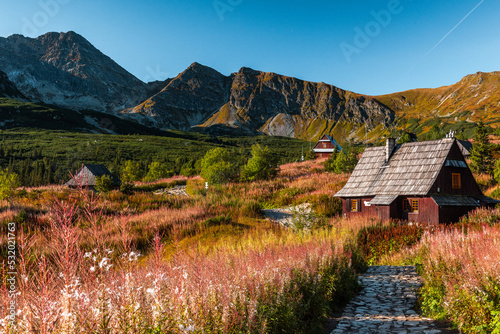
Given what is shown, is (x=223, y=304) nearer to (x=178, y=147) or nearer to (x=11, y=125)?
(x=178, y=147)

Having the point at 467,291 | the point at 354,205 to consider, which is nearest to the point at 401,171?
the point at 354,205

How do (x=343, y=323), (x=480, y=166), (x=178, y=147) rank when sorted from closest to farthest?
1. (x=343, y=323)
2. (x=480, y=166)
3. (x=178, y=147)

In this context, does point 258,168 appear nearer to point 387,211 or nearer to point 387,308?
point 387,211

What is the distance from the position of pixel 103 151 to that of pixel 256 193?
114 metres

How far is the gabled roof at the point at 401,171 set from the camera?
949 inches

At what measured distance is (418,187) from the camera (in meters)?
23.8

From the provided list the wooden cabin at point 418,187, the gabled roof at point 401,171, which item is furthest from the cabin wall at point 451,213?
the gabled roof at point 401,171

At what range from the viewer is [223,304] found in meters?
4.19

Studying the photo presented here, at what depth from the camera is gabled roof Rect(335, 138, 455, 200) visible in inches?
949

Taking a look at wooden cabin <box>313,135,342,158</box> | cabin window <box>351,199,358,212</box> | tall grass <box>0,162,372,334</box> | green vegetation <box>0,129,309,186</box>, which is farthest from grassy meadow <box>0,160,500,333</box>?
wooden cabin <box>313,135,342,158</box>

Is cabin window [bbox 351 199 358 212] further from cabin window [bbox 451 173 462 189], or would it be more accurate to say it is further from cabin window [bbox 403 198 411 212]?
cabin window [bbox 451 173 462 189]

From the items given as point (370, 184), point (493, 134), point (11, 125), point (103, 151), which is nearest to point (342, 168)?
point (370, 184)

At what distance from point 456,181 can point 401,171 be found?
3658 millimetres

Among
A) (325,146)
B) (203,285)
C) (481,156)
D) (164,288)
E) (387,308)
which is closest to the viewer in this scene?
(164,288)
